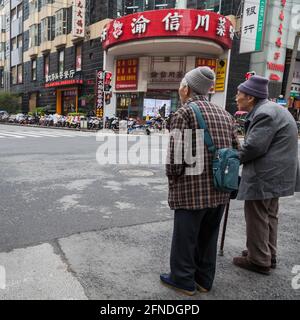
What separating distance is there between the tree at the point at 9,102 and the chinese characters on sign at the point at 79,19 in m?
16.8

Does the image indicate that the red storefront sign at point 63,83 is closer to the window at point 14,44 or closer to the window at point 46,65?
the window at point 46,65

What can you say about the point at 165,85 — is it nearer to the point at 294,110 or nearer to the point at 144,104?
the point at 144,104

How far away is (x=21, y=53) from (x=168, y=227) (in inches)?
1746

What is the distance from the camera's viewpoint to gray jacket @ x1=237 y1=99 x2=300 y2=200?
2801 millimetres

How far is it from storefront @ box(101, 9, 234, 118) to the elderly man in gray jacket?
19.4 meters

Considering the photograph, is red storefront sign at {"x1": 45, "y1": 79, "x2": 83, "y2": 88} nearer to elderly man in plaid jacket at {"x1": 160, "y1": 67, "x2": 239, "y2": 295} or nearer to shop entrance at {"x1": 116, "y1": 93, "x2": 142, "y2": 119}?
shop entrance at {"x1": 116, "y1": 93, "x2": 142, "y2": 119}

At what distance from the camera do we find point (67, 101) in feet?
109

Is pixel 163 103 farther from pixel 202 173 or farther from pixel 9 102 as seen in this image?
pixel 9 102

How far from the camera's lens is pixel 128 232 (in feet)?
12.9

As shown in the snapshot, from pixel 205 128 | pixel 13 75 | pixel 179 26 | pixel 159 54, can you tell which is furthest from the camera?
pixel 13 75

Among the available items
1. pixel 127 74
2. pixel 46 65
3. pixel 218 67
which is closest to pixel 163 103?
pixel 127 74

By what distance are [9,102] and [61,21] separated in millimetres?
14037
